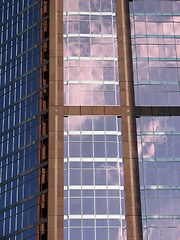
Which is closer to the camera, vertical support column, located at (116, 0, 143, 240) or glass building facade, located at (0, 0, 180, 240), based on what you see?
vertical support column, located at (116, 0, 143, 240)

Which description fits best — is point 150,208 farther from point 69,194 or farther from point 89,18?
point 89,18

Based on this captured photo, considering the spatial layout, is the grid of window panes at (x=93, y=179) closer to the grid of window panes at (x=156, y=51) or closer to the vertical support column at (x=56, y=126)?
the vertical support column at (x=56, y=126)

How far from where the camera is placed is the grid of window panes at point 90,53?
335 ft

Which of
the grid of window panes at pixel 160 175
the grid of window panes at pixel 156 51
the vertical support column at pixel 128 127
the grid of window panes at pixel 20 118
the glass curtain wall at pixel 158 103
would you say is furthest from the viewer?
the grid of window panes at pixel 156 51

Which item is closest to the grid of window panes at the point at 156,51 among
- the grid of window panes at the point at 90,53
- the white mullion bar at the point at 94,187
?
the grid of window panes at the point at 90,53

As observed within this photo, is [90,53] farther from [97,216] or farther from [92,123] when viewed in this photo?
[97,216]

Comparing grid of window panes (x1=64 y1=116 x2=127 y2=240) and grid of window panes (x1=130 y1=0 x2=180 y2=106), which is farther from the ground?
grid of window panes (x1=130 y1=0 x2=180 y2=106)

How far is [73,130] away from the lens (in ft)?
325

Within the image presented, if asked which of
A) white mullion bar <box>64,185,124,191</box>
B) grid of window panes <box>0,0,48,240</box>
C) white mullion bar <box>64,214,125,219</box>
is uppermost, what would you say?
grid of window panes <box>0,0,48,240</box>

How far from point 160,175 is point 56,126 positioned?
16763 millimetres

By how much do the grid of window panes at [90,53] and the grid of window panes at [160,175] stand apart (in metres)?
7.28

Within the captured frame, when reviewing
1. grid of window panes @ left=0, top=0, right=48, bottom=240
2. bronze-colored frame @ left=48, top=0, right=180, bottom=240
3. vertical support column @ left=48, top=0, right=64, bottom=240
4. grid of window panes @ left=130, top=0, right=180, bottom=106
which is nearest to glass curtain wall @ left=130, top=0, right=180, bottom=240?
grid of window panes @ left=130, top=0, right=180, bottom=106

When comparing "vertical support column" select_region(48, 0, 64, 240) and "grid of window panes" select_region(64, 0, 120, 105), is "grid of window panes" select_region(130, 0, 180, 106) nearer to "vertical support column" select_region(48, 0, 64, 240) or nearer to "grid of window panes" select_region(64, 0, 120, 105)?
"grid of window panes" select_region(64, 0, 120, 105)

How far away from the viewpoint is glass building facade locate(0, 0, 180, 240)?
94250 millimetres
